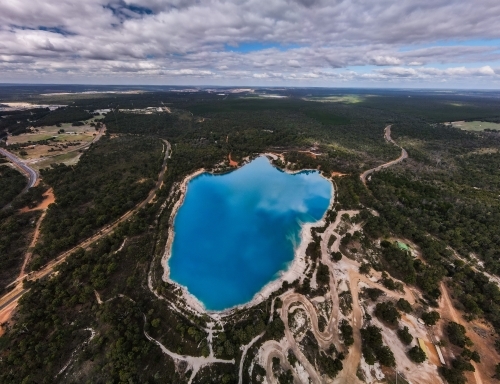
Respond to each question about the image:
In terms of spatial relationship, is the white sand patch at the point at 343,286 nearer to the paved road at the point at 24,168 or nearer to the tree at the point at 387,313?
the tree at the point at 387,313

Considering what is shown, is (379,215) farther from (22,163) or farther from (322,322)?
(22,163)

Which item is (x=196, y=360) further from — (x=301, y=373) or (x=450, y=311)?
(x=450, y=311)

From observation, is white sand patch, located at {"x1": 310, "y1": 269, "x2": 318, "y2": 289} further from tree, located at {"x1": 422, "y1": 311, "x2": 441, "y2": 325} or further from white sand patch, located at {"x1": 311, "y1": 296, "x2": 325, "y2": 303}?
tree, located at {"x1": 422, "y1": 311, "x2": 441, "y2": 325}

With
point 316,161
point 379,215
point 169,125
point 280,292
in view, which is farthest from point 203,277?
point 169,125

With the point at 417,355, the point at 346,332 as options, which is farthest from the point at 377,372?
the point at 417,355

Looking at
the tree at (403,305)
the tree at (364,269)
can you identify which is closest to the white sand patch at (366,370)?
the tree at (403,305)

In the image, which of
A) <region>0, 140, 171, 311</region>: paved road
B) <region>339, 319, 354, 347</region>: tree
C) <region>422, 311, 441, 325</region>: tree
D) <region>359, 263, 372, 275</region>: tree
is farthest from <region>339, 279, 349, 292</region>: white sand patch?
<region>0, 140, 171, 311</region>: paved road

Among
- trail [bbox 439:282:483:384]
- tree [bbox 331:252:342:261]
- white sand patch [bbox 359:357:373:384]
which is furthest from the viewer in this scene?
tree [bbox 331:252:342:261]
